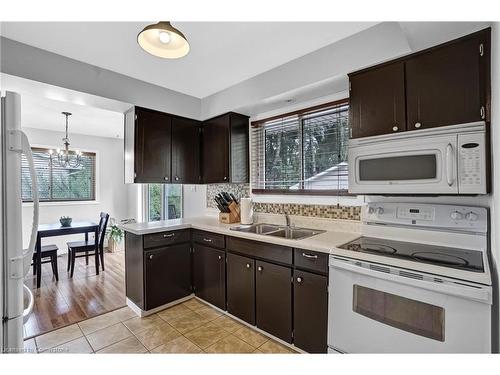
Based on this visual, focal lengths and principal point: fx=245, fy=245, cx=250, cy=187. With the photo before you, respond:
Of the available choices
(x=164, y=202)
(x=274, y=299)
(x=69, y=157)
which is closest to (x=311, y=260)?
(x=274, y=299)

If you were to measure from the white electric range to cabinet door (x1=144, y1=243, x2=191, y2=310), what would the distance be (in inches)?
66.9

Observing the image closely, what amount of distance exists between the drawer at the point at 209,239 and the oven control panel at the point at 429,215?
1346mm

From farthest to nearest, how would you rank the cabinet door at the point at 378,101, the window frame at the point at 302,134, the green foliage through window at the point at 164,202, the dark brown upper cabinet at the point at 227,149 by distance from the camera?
the green foliage through window at the point at 164,202
the dark brown upper cabinet at the point at 227,149
the window frame at the point at 302,134
the cabinet door at the point at 378,101

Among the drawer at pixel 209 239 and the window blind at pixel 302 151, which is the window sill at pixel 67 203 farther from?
the window blind at pixel 302 151

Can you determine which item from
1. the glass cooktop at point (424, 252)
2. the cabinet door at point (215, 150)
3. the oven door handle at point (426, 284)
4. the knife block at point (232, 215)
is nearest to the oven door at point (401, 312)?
the oven door handle at point (426, 284)

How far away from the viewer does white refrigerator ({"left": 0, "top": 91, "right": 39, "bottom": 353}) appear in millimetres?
1116

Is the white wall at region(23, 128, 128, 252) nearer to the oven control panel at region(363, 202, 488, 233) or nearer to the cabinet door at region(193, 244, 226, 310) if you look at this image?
the cabinet door at region(193, 244, 226, 310)

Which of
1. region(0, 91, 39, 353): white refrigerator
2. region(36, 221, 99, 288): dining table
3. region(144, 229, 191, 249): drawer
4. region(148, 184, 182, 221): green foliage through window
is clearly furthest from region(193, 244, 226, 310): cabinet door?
region(148, 184, 182, 221): green foliage through window

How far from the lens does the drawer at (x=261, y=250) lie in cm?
194

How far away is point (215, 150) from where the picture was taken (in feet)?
10.1

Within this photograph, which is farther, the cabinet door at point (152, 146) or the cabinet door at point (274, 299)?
the cabinet door at point (152, 146)

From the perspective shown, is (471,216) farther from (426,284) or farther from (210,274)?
(210,274)

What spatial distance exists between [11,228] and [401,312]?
202 cm
